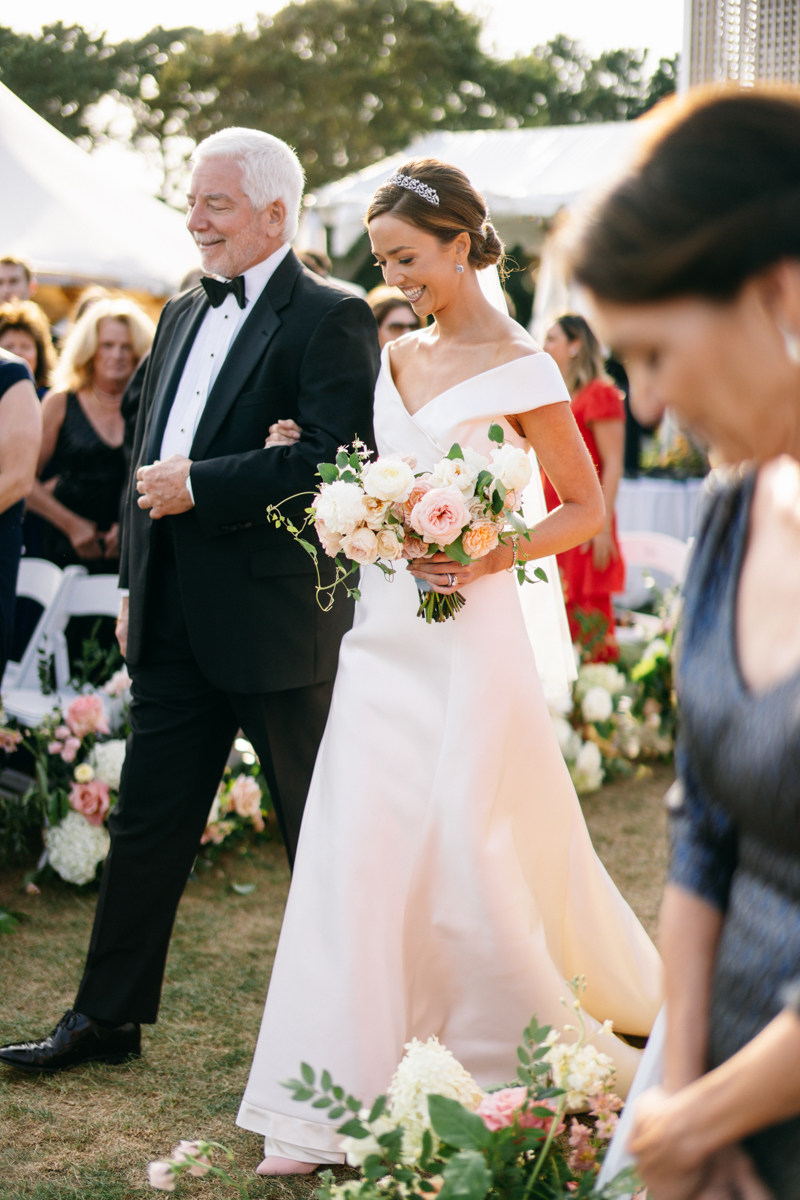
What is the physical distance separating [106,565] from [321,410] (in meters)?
3.05

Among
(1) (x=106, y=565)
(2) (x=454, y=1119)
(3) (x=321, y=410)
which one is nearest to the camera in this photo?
(2) (x=454, y=1119)

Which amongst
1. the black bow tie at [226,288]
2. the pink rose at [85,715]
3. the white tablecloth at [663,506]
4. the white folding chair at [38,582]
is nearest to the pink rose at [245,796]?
the pink rose at [85,715]

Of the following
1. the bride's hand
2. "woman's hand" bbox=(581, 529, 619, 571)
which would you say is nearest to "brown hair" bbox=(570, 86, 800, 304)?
the bride's hand

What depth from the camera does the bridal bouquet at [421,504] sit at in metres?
2.55

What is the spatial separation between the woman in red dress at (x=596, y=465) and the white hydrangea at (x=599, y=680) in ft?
0.55

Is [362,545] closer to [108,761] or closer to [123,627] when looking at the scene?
[123,627]

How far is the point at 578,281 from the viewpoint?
108 cm

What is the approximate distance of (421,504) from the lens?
255 centimetres

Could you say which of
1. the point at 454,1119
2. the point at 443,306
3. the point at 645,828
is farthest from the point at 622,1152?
the point at 645,828

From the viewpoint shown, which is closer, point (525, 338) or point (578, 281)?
point (578, 281)

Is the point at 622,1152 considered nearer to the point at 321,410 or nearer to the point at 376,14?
the point at 321,410

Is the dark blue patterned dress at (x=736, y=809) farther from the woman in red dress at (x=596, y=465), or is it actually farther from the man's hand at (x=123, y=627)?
the woman in red dress at (x=596, y=465)

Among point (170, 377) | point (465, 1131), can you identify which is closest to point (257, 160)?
point (170, 377)

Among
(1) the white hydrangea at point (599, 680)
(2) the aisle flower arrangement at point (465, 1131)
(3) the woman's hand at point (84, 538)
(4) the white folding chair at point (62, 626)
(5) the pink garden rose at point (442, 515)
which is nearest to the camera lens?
(2) the aisle flower arrangement at point (465, 1131)
